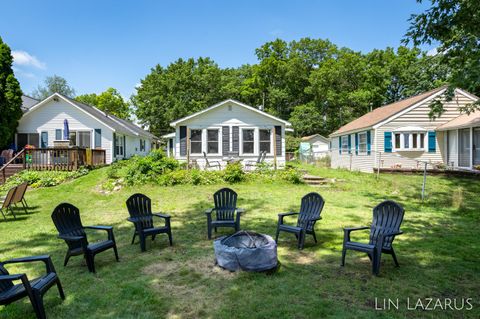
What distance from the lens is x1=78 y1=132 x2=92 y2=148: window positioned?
19438mm

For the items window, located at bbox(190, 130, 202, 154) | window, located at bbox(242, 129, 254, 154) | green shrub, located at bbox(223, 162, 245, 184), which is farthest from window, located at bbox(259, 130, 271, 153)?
green shrub, located at bbox(223, 162, 245, 184)

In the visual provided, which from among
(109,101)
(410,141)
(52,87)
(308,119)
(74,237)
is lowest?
(74,237)

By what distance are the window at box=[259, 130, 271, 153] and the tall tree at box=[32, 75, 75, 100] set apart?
149 feet

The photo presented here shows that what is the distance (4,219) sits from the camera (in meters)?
8.46

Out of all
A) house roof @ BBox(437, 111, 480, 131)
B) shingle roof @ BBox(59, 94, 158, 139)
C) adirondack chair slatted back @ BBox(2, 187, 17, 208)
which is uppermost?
shingle roof @ BBox(59, 94, 158, 139)

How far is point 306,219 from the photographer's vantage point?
5.91 meters

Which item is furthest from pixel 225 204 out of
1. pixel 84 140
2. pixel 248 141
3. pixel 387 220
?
pixel 84 140

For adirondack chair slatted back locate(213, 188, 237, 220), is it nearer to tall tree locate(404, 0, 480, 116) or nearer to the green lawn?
the green lawn

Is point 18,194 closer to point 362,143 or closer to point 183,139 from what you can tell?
point 183,139

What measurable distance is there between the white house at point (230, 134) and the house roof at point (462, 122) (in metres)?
8.81

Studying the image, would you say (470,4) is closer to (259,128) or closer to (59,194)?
(259,128)

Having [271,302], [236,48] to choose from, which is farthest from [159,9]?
[236,48]

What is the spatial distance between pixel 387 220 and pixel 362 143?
51.3 feet

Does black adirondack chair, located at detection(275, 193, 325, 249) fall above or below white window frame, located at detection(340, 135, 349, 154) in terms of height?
below
